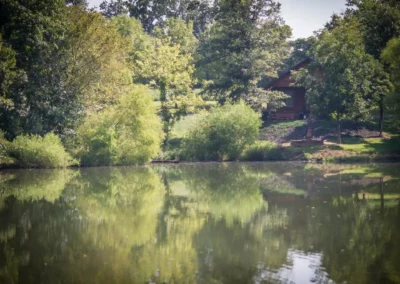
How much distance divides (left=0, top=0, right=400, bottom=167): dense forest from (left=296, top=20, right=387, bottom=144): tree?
0.34ft

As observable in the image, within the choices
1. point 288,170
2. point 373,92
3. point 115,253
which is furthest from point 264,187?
point 373,92

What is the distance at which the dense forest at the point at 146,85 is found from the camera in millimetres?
41375

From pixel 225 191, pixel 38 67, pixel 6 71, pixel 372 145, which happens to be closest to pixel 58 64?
pixel 38 67

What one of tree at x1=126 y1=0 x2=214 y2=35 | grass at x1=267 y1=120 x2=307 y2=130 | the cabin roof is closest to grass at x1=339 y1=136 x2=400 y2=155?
grass at x1=267 y1=120 x2=307 y2=130

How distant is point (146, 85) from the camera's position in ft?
168

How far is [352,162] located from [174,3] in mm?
71809

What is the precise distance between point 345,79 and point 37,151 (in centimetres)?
2785

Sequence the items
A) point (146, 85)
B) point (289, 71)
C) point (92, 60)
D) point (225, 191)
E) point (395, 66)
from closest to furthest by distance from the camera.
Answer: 1. point (225, 191)
2. point (395, 66)
3. point (92, 60)
4. point (146, 85)
5. point (289, 71)

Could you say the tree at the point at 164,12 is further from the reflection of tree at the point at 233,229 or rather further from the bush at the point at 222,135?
the reflection of tree at the point at 233,229

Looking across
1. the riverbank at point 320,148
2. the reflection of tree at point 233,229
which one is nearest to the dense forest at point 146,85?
the riverbank at point 320,148

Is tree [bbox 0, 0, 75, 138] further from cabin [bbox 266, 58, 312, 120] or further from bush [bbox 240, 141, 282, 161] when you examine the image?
cabin [bbox 266, 58, 312, 120]

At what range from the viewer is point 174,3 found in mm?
108625

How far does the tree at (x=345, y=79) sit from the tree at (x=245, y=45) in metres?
7.73

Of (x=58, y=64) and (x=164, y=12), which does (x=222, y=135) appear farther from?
(x=164, y=12)
